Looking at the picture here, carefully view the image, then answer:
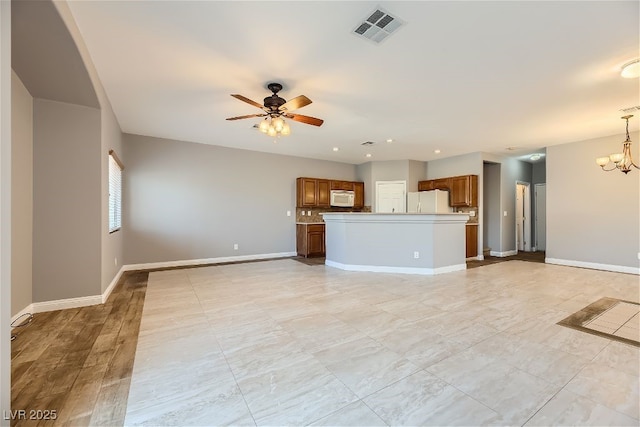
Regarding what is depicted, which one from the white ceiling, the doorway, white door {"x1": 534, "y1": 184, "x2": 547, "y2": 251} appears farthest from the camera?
white door {"x1": 534, "y1": 184, "x2": 547, "y2": 251}

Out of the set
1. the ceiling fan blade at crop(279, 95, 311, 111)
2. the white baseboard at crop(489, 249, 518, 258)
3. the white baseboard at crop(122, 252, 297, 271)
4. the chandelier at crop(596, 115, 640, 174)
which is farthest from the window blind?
the white baseboard at crop(489, 249, 518, 258)

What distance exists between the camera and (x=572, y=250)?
228 inches

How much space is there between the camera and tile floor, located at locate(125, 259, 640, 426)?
1.54 m

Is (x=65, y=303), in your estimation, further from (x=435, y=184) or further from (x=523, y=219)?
(x=523, y=219)

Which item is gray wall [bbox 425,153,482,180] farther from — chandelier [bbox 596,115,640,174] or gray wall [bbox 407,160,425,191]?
chandelier [bbox 596,115,640,174]

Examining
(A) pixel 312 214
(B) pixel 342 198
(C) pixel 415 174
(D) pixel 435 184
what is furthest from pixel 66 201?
(D) pixel 435 184

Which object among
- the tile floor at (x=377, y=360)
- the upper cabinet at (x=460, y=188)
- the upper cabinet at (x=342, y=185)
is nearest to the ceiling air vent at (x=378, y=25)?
the tile floor at (x=377, y=360)

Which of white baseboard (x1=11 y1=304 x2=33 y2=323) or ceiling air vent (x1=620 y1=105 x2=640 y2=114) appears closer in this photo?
white baseboard (x1=11 y1=304 x2=33 y2=323)

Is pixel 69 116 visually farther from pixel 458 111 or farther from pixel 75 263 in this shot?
pixel 458 111

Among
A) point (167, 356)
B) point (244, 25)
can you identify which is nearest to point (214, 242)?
point (167, 356)

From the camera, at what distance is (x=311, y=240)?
22.5 feet

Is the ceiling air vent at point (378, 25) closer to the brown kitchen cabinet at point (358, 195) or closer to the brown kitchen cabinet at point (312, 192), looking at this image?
the brown kitchen cabinet at point (312, 192)

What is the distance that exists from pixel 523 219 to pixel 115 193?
33.2 feet

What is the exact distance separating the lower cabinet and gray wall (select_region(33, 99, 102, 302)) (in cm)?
420
